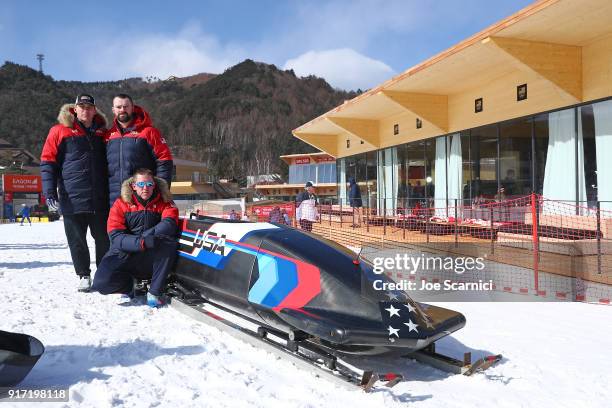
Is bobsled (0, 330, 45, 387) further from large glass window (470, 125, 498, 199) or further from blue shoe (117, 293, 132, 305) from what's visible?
large glass window (470, 125, 498, 199)

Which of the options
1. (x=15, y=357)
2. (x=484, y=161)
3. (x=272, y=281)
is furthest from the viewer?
(x=484, y=161)

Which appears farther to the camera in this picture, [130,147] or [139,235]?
[130,147]

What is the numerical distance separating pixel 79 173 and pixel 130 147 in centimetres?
64

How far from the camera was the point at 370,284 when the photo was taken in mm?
3260

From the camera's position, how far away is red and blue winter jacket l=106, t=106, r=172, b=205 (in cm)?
493

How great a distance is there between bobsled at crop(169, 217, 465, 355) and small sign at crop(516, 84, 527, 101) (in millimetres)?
8220

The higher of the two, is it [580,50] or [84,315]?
[580,50]

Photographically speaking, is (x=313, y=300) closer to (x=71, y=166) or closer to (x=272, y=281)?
(x=272, y=281)

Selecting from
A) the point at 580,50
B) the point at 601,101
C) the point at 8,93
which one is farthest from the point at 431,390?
the point at 8,93

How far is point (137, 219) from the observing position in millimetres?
4574

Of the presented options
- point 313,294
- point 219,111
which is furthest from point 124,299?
point 219,111

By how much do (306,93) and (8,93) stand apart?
95.8 m

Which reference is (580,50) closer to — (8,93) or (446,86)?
(446,86)

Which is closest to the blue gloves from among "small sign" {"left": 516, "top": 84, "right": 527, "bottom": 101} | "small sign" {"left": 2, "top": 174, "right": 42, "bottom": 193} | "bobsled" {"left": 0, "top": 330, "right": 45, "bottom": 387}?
"bobsled" {"left": 0, "top": 330, "right": 45, "bottom": 387}
